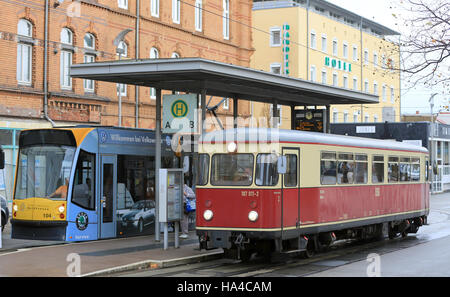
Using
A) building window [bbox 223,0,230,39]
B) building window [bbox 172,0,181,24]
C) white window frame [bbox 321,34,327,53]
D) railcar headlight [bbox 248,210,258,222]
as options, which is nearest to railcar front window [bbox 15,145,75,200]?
railcar headlight [bbox 248,210,258,222]

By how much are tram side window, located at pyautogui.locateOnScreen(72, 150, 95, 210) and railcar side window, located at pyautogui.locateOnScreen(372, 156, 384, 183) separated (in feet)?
24.4

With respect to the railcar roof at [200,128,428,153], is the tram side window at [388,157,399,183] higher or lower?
lower

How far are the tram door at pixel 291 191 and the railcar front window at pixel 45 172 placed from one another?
578 cm

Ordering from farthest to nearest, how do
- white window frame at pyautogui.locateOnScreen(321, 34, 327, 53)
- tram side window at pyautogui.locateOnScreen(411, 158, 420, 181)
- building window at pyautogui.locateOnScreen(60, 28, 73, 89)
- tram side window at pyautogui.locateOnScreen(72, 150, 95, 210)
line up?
white window frame at pyautogui.locateOnScreen(321, 34, 327, 53) → building window at pyautogui.locateOnScreen(60, 28, 73, 89) → tram side window at pyautogui.locateOnScreen(411, 158, 420, 181) → tram side window at pyautogui.locateOnScreen(72, 150, 95, 210)

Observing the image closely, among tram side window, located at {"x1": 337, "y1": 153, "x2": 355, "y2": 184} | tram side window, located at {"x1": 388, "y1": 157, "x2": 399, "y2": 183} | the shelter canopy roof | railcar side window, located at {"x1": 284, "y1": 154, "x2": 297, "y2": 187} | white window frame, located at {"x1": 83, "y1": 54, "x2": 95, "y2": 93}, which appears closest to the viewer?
railcar side window, located at {"x1": 284, "y1": 154, "x2": 297, "y2": 187}

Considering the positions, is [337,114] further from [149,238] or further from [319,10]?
[149,238]

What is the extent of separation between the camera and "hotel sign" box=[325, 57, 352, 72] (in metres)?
56.9

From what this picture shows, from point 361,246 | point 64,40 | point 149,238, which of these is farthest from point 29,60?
point 361,246

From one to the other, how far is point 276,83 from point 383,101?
164 feet

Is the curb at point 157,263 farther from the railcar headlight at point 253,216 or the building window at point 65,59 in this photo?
the building window at point 65,59

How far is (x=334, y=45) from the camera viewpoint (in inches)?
2290

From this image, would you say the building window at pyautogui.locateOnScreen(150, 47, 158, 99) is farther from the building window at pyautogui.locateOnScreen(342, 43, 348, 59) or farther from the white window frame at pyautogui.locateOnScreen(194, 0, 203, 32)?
the building window at pyautogui.locateOnScreen(342, 43, 348, 59)

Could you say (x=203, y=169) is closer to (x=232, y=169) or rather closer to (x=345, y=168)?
(x=232, y=169)

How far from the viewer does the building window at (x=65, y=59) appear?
95.9ft
